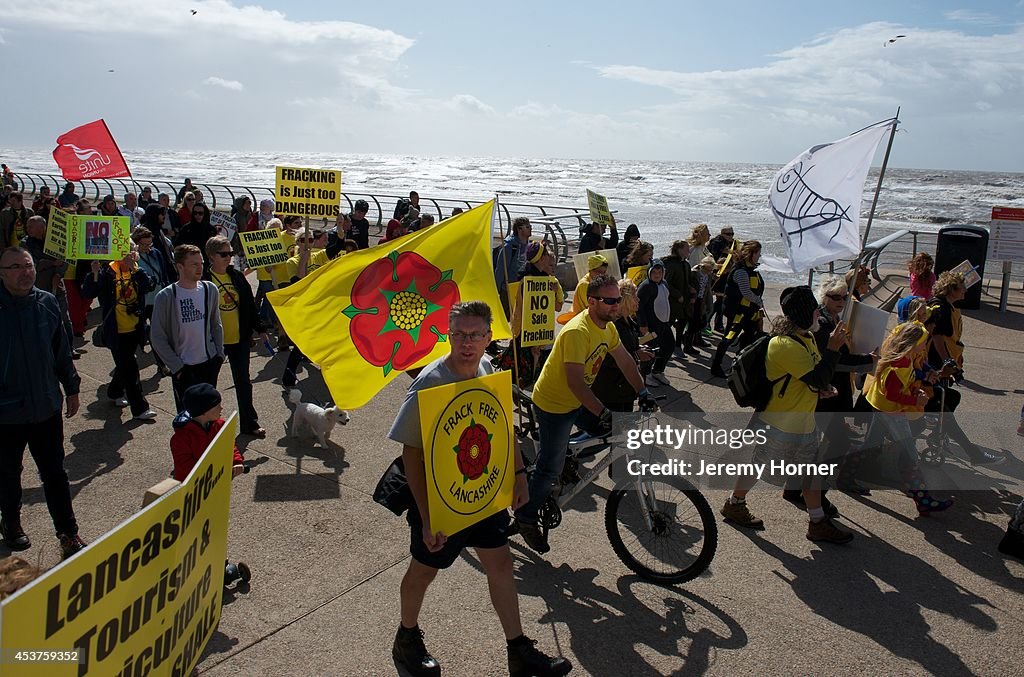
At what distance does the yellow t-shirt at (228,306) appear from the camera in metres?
6.50

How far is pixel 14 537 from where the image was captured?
15.7ft

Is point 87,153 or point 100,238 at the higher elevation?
point 87,153

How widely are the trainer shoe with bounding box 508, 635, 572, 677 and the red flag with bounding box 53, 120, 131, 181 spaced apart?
39.3 feet

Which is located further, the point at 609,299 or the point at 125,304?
the point at 125,304

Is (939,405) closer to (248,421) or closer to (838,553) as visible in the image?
(838,553)

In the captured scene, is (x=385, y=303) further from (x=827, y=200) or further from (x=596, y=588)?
(x=827, y=200)

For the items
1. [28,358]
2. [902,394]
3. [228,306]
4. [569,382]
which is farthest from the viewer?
[228,306]

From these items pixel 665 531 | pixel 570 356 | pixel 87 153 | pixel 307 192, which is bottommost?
pixel 665 531

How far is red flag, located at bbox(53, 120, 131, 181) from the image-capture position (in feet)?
41.6

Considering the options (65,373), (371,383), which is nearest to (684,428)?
(371,383)

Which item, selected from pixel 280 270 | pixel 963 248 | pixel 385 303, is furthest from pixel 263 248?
pixel 963 248

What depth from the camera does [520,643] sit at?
3582 millimetres

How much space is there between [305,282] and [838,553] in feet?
13.3

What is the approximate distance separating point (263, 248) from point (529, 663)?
7.27 meters
